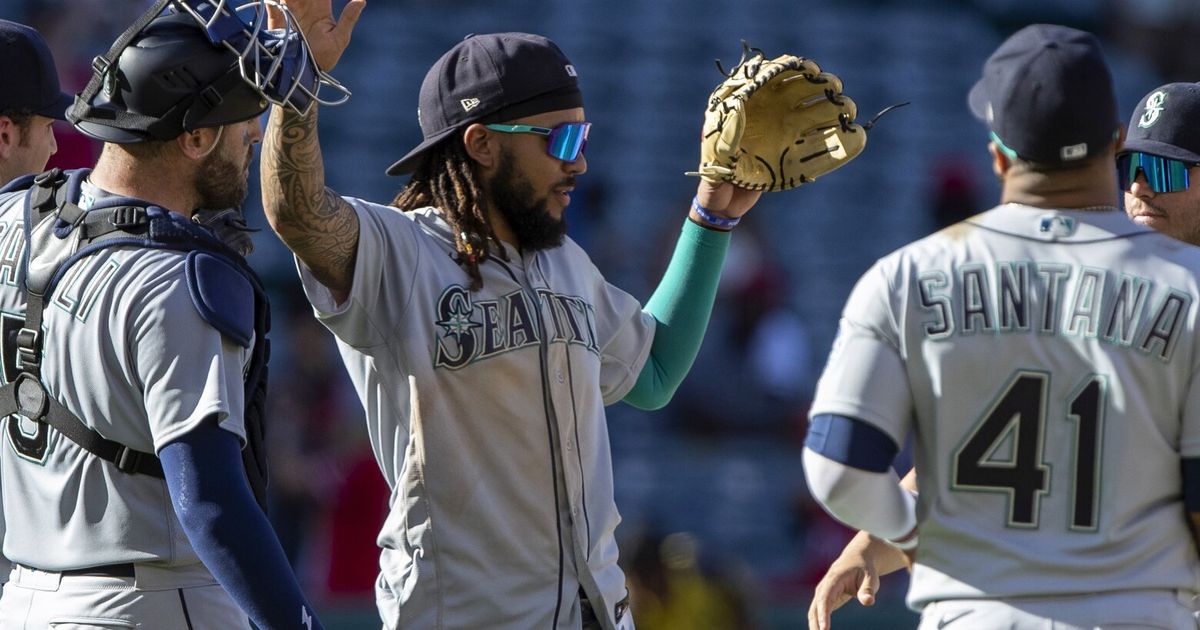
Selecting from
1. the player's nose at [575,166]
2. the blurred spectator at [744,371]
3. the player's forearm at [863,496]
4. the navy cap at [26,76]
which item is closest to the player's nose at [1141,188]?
the player's nose at [575,166]

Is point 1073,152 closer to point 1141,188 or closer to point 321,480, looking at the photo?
point 1141,188

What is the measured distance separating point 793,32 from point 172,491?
31.4ft

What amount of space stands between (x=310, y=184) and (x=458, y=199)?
525 mm

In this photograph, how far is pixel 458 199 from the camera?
3648 millimetres

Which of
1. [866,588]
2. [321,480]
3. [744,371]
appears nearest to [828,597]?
[866,588]

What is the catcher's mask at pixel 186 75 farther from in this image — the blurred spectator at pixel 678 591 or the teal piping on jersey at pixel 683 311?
the blurred spectator at pixel 678 591

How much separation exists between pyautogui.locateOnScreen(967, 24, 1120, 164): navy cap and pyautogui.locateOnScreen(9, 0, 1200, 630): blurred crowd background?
6.46 meters

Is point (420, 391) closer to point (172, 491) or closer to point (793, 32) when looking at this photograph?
point (172, 491)

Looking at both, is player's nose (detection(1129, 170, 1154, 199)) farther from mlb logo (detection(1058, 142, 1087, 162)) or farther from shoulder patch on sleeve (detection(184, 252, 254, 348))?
shoulder patch on sleeve (detection(184, 252, 254, 348))

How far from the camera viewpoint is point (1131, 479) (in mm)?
2645

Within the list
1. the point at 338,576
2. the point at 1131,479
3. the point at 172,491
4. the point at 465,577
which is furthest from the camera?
the point at 338,576

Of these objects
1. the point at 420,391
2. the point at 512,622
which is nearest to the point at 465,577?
the point at 512,622

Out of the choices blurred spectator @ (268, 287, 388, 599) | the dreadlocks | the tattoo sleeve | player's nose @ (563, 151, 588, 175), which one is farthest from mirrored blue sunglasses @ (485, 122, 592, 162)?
blurred spectator @ (268, 287, 388, 599)

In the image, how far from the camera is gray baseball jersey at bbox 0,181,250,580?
288 cm
